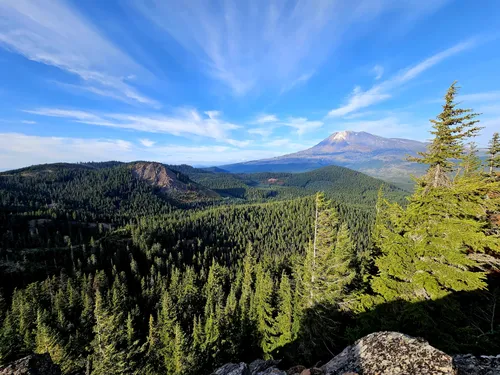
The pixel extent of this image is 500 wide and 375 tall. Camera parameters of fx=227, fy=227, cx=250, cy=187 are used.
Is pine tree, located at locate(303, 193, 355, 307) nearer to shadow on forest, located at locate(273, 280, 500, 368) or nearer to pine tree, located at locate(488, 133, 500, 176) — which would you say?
shadow on forest, located at locate(273, 280, 500, 368)

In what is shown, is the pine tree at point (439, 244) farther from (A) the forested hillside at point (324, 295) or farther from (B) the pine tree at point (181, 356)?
(B) the pine tree at point (181, 356)

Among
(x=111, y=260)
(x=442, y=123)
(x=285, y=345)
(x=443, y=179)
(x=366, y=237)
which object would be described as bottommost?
(x=366, y=237)

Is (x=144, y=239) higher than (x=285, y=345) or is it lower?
lower

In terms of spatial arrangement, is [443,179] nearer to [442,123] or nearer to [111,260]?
[442,123]

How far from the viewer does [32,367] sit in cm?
1108

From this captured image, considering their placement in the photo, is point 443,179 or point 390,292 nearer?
point 390,292

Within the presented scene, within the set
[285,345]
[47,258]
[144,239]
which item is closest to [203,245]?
[144,239]

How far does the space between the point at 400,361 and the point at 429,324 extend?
24.1 ft

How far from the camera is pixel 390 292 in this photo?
14.6 m

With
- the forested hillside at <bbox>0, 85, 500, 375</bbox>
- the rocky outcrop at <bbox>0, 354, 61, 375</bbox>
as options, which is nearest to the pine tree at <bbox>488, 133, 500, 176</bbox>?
the forested hillside at <bbox>0, 85, 500, 375</bbox>

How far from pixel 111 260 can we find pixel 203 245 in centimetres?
6027

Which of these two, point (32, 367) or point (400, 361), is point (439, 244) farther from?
point (32, 367)

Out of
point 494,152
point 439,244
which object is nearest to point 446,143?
point 439,244

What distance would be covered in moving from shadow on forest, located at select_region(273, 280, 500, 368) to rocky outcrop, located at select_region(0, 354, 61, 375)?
13711 millimetres
